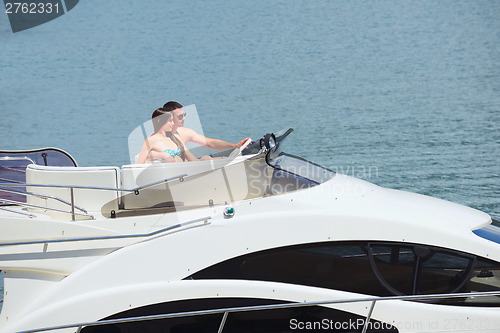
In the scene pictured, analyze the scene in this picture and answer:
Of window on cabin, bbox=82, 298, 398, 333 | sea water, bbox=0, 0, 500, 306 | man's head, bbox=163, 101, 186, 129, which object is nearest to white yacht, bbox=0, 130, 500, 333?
window on cabin, bbox=82, 298, 398, 333

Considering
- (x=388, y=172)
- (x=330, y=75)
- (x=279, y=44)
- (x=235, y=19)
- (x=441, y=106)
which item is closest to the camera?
(x=388, y=172)

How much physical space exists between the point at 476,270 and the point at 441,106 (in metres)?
13.8

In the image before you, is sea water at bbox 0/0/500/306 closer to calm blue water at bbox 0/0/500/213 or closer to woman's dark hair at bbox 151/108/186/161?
calm blue water at bbox 0/0/500/213

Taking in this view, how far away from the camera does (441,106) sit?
17.6m

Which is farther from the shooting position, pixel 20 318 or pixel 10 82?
pixel 10 82

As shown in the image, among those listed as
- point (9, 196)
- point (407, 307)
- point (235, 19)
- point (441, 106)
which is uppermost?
point (235, 19)

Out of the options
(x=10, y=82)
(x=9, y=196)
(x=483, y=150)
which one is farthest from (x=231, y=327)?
(x=10, y=82)

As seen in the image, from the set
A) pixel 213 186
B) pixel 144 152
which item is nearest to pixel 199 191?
pixel 213 186

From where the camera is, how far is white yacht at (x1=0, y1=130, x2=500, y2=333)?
4.21 meters

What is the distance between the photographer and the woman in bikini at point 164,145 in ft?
17.4

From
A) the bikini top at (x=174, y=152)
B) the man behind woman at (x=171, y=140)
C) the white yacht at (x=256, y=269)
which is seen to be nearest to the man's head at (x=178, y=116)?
the man behind woman at (x=171, y=140)

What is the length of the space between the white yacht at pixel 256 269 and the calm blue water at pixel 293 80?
6.19 meters

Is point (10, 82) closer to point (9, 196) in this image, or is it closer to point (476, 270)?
point (9, 196)

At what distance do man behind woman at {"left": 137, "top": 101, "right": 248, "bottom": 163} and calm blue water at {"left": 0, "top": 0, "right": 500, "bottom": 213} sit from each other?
20.4 ft
